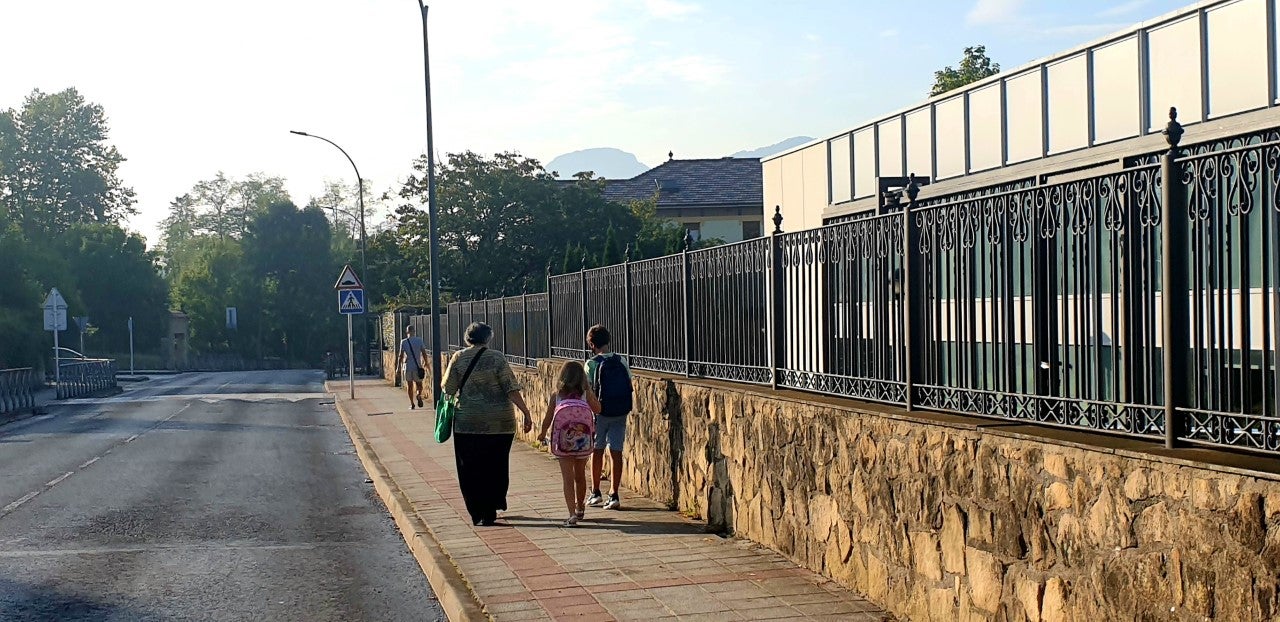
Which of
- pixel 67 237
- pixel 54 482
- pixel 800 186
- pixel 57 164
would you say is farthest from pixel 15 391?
pixel 57 164

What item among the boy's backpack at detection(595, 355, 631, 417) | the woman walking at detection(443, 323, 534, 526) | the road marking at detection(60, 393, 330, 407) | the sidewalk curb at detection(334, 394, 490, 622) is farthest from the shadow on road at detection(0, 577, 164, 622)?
the road marking at detection(60, 393, 330, 407)

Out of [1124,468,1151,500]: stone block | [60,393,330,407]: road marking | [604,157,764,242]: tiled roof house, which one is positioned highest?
[604,157,764,242]: tiled roof house

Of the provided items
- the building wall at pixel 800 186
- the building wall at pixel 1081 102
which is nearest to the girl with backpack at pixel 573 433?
the building wall at pixel 1081 102

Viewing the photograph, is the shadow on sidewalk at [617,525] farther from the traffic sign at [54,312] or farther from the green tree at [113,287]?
the green tree at [113,287]

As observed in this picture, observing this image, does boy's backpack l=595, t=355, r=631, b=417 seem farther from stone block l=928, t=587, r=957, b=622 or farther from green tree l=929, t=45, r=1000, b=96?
green tree l=929, t=45, r=1000, b=96

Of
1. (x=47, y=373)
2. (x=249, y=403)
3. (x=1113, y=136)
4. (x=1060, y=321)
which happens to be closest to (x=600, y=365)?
(x=1060, y=321)

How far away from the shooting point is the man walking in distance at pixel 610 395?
446 inches

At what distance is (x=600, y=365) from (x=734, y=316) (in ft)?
4.10

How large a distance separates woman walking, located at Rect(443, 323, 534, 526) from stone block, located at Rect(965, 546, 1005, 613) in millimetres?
→ 5208

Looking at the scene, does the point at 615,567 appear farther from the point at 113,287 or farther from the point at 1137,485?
the point at 113,287

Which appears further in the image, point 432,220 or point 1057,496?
point 432,220

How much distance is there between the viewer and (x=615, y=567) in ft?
28.3

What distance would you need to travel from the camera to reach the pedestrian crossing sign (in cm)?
2833

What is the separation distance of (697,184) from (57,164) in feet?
176
